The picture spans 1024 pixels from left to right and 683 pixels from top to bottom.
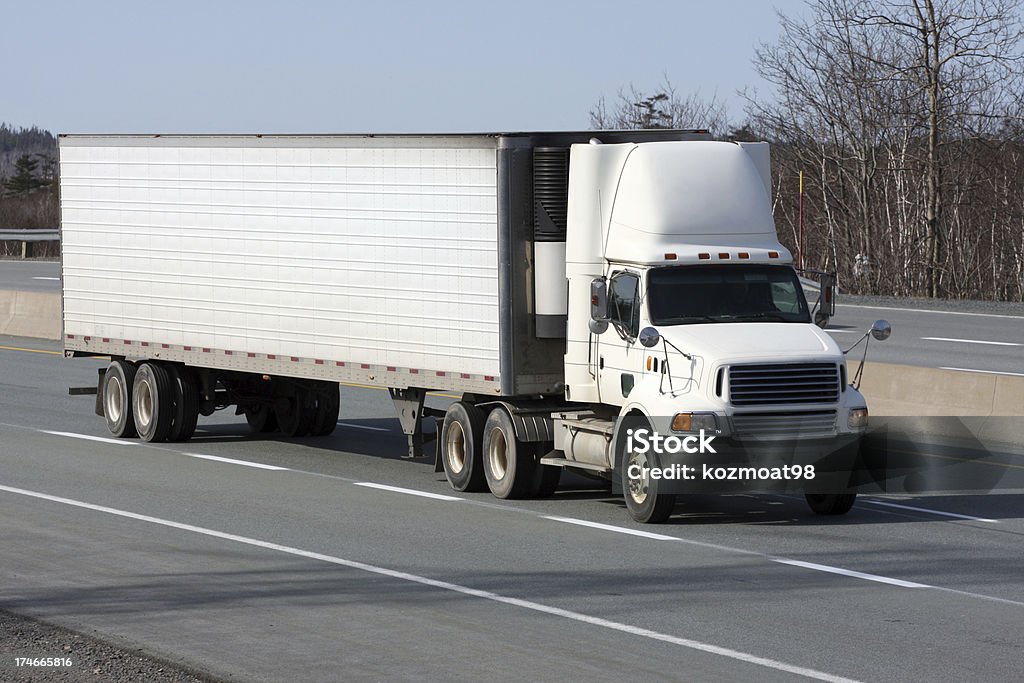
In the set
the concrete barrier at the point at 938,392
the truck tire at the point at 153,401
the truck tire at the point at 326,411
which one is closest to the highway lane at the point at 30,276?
the truck tire at the point at 153,401

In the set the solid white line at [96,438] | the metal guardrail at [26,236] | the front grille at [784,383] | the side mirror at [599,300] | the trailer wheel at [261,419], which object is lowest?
the solid white line at [96,438]

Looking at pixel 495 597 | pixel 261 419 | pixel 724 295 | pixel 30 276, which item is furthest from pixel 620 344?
pixel 30 276

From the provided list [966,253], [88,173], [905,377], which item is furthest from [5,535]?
[966,253]

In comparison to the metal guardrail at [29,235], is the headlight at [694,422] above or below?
below

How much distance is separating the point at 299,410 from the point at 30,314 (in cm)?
1843

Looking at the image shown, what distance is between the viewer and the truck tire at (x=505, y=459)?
14656 mm

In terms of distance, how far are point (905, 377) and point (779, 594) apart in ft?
32.3

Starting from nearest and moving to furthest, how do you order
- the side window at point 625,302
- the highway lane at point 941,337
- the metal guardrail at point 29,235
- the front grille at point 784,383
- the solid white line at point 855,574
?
the solid white line at point 855,574
the front grille at point 784,383
the side window at point 625,302
the highway lane at point 941,337
the metal guardrail at point 29,235

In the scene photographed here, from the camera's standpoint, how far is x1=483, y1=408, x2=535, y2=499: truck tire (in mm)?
14656

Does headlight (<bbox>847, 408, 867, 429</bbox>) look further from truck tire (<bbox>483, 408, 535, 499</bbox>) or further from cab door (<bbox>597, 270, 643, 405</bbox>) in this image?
truck tire (<bbox>483, 408, 535, 499</bbox>)

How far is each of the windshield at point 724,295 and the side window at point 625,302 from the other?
0.18 m

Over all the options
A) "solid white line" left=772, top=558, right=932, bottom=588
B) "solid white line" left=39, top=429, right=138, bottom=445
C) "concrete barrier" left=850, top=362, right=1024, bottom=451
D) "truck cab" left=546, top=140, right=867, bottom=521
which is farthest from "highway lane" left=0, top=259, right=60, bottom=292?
"solid white line" left=772, top=558, right=932, bottom=588

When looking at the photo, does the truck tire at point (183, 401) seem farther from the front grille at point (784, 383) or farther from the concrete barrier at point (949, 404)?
the front grille at point (784, 383)

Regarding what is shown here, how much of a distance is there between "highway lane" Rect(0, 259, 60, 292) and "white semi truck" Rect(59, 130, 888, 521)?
87.6 ft
